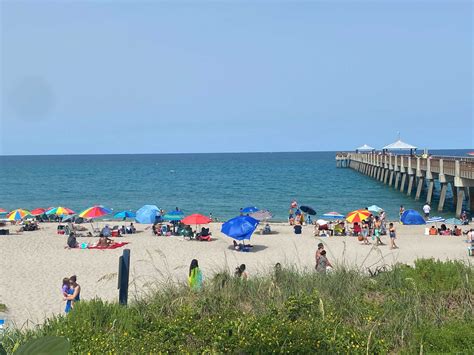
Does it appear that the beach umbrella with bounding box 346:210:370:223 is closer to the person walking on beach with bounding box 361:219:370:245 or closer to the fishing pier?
the person walking on beach with bounding box 361:219:370:245

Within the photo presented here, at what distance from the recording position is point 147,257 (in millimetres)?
19375

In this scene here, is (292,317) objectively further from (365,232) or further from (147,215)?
(147,215)

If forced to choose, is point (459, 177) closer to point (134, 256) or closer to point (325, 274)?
point (134, 256)

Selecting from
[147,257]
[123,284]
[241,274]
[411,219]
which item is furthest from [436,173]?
[123,284]

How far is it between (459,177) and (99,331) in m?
28.0

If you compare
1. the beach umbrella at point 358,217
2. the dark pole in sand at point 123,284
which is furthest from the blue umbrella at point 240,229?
the dark pole in sand at point 123,284

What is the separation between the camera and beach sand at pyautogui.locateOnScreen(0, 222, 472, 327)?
13.8 meters

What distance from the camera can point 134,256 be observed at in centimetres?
1942

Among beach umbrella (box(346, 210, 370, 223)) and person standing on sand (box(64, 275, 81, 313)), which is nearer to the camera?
person standing on sand (box(64, 275, 81, 313))

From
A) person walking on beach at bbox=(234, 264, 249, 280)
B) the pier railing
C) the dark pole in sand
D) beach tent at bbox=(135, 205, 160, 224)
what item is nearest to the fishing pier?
the pier railing

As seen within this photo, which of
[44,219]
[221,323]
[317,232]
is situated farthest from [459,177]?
[221,323]

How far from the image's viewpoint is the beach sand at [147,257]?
13792 mm

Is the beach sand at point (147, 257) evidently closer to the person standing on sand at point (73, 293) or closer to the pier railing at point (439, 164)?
the person standing on sand at point (73, 293)

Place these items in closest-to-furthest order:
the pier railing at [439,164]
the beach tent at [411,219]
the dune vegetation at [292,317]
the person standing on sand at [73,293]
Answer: the dune vegetation at [292,317]
the person standing on sand at [73,293]
the beach tent at [411,219]
the pier railing at [439,164]
